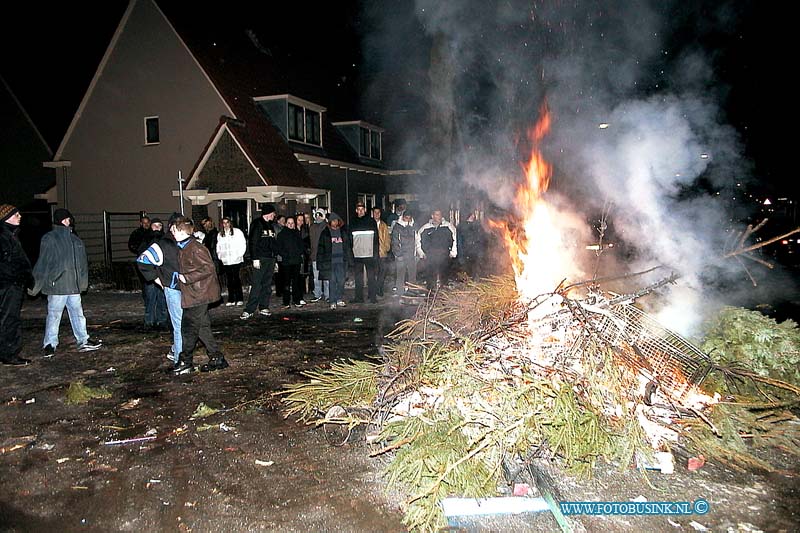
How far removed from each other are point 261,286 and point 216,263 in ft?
6.11

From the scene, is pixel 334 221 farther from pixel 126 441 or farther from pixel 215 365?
pixel 126 441

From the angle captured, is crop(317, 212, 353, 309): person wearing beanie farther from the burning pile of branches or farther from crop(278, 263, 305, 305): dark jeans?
the burning pile of branches

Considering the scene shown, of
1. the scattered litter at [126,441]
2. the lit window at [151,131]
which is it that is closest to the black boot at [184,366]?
the scattered litter at [126,441]

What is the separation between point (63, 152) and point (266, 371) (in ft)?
55.9

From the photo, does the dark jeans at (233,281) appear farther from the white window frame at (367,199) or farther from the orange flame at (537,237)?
the white window frame at (367,199)

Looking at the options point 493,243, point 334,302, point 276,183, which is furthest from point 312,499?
point 276,183

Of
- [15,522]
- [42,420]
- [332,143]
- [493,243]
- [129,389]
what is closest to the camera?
[15,522]

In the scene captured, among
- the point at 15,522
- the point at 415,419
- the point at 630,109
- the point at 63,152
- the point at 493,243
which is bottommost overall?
the point at 15,522

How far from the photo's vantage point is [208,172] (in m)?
16.9

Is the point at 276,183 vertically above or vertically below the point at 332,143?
below

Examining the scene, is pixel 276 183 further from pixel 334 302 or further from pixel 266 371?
pixel 266 371

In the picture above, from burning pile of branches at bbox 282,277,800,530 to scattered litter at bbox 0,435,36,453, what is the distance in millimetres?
2254

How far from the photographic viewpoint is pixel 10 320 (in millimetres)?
7172

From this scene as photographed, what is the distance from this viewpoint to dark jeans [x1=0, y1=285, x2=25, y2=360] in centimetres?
705
